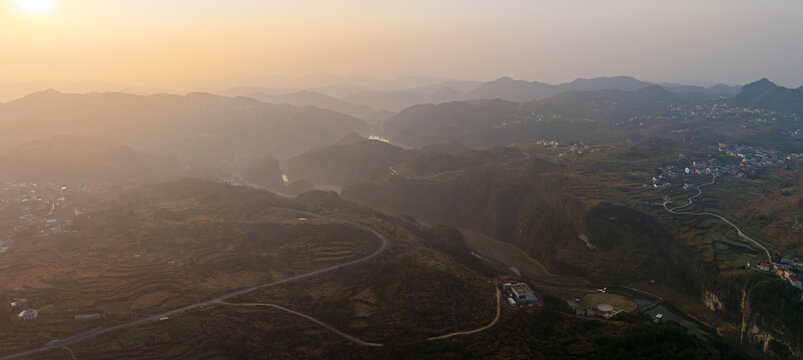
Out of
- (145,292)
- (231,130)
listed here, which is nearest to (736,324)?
(145,292)

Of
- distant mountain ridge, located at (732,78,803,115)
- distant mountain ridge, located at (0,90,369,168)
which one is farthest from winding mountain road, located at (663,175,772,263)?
distant mountain ridge, located at (732,78,803,115)

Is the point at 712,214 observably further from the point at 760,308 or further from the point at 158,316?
the point at 158,316

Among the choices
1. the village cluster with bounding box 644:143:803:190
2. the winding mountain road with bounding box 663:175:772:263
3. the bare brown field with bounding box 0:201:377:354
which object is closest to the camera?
the bare brown field with bounding box 0:201:377:354

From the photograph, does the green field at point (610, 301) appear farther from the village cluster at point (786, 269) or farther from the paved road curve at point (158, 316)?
the paved road curve at point (158, 316)

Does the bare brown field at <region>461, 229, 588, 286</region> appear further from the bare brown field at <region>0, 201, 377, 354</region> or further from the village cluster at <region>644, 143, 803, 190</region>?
the village cluster at <region>644, 143, 803, 190</region>

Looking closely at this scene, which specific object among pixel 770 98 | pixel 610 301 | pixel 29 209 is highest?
pixel 770 98

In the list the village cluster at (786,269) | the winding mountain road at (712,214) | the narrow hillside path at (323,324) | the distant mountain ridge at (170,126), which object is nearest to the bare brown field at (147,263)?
the narrow hillside path at (323,324)

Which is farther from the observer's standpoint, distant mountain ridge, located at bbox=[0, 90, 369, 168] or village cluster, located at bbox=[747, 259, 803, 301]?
distant mountain ridge, located at bbox=[0, 90, 369, 168]

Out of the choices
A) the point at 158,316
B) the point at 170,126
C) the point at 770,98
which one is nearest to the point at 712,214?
the point at 158,316

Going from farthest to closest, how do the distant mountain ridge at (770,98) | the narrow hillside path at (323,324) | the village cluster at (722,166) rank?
the distant mountain ridge at (770,98)
the village cluster at (722,166)
the narrow hillside path at (323,324)

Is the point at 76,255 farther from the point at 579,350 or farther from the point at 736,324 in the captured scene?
the point at 736,324

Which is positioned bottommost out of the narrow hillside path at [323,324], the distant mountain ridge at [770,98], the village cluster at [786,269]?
the narrow hillside path at [323,324]
